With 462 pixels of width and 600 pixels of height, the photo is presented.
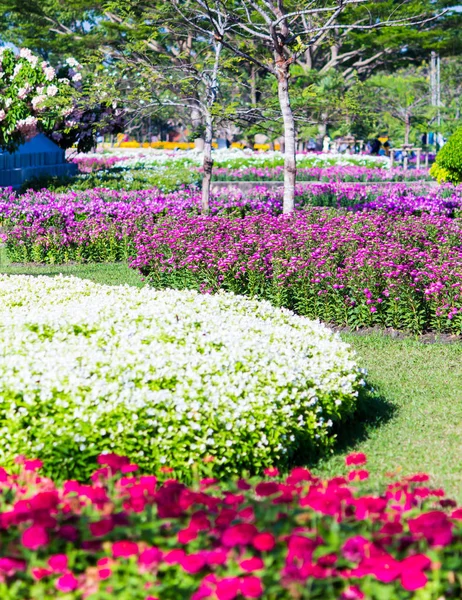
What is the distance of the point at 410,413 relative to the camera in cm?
665

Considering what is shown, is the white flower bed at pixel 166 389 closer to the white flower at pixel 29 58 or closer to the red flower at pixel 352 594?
the red flower at pixel 352 594

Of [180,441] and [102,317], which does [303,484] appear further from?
[102,317]

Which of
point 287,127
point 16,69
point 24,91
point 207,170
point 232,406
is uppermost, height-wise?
point 16,69

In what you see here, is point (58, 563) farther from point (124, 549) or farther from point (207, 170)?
point (207, 170)

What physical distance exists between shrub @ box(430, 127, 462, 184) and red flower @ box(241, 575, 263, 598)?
1790 centimetres

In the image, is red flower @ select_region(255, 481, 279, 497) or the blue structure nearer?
red flower @ select_region(255, 481, 279, 497)

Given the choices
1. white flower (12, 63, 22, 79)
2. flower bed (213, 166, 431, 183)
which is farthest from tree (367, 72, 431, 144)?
white flower (12, 63, 22, 79)

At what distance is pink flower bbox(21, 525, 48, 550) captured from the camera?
113 inches

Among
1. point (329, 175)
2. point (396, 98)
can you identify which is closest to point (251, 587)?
point (329, 175)

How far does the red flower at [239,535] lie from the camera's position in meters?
2.93

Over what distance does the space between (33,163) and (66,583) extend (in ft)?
81.7

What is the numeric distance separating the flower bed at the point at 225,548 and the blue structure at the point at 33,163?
70.9ft

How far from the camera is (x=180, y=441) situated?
16.3 feet

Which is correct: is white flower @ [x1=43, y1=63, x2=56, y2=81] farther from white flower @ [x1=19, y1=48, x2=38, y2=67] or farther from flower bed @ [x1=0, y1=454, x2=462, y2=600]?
flower bed @ [x1=0, y1=454, x2=462, y2=600]
